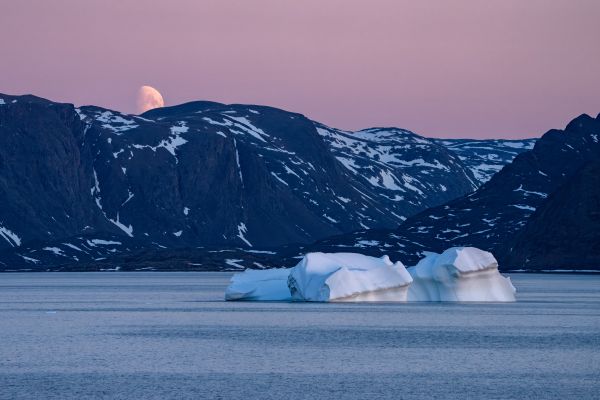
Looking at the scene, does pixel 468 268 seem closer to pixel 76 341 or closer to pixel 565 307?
pixel 565 307

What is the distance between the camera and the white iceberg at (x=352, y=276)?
124375mm

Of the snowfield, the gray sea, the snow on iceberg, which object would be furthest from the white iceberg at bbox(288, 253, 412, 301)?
the snow on iceberg

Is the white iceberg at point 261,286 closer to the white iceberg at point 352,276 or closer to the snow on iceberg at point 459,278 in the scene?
the snow on iceberg at point 459,278

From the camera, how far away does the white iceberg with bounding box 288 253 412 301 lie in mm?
124375

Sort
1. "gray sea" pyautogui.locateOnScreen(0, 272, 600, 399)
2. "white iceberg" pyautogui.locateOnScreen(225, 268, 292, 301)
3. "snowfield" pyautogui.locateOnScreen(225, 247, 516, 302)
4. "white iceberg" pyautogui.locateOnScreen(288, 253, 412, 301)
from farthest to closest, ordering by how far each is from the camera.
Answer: "white iceberg" pyautogui.locateOnScreen(225, 268, 292, 301), "snowfield" pyautogui.locateOnScreen(225, 247, 516, 302), "white iceberg" pyautogui.locateOnScreen(288, 253, 412, 301), "gray sea" pyautogui.locateOnScreen(0, 272, 600, 399)

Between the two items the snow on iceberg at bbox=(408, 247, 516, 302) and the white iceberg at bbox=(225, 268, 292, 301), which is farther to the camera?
the white iceberg at bbox=(225, 268, 292, 301)

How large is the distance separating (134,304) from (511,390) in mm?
97438

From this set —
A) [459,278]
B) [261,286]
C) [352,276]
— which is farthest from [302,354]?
[261,286]

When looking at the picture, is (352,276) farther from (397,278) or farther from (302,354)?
(302,354)

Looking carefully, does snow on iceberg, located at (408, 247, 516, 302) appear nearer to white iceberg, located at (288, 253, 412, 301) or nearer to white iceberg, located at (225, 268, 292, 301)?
white iceberg, located at (288, 253, 412, 301)

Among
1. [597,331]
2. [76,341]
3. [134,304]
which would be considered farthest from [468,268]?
[76,341]

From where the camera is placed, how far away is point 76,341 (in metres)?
84.8

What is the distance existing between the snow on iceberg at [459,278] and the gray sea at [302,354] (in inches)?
148

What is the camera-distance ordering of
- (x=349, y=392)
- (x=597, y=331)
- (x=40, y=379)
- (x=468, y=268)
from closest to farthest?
1. (x=349, y=392)
2. (x=40, y=379)
3. (x=597, y=331)
4. (x=468, y=268)
